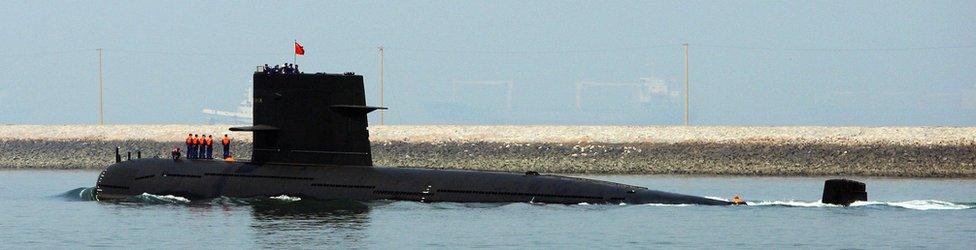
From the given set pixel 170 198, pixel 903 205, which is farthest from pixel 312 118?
pixel 903 205

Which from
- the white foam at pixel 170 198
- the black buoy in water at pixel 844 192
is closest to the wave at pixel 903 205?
the black buoy in water at pixel 844 192

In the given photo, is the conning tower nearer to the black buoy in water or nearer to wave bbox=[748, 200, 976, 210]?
wave bbox=[748, 200, 976, 210]

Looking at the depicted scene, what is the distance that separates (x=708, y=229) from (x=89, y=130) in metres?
53.3

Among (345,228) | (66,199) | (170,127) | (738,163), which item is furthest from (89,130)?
(345,228)

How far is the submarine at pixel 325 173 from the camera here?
3700 cm

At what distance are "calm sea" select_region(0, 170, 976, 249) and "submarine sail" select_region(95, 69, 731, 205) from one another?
316 millimetres

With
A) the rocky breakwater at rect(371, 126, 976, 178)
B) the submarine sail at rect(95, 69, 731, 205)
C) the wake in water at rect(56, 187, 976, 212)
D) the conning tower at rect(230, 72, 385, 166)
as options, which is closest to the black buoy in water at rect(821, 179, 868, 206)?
the wake in water at rect(56, 187, 976, 212)

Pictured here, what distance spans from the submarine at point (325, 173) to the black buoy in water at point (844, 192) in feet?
7.46

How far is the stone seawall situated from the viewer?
60.6 meters

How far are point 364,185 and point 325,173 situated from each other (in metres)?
1.05

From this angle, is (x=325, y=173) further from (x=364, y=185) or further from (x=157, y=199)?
(x=157, y=199)

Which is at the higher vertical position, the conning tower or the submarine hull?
the conning tower

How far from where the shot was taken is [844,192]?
118 feet

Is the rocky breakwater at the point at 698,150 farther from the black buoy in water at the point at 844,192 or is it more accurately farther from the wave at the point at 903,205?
the black buoy in water at the point at 844,192
